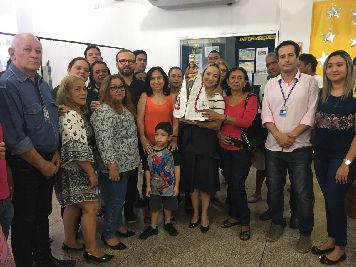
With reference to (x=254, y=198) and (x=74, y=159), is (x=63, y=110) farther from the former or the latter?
(x=254, y=198)

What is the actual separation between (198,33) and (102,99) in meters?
3.77

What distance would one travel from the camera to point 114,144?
7.36ft

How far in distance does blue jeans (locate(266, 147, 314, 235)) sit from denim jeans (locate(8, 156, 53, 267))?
1.71 m

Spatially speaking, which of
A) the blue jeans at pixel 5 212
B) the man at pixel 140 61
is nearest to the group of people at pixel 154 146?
the blue jeans at pixel 5 212

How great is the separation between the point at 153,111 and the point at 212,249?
1258mm

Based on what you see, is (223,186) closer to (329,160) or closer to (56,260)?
(329,160)

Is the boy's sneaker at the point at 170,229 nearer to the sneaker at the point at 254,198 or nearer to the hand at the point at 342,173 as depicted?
the sneaker at the point at 254,198

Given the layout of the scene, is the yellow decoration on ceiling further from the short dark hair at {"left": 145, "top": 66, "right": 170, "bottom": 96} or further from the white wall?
the short dark hair at {"left": 145, "top": 66, "right": 170, "bottom": 96}

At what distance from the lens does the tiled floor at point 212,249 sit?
225cm

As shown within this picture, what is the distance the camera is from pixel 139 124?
102 inches

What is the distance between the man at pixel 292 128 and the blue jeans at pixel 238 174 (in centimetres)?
21

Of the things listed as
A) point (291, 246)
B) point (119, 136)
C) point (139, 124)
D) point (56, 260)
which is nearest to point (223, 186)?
point (291, 246)

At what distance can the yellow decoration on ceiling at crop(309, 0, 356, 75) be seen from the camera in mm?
4500

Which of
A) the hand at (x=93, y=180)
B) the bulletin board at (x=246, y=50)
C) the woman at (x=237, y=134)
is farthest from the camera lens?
the bulletin board at (x=246, y=50)
